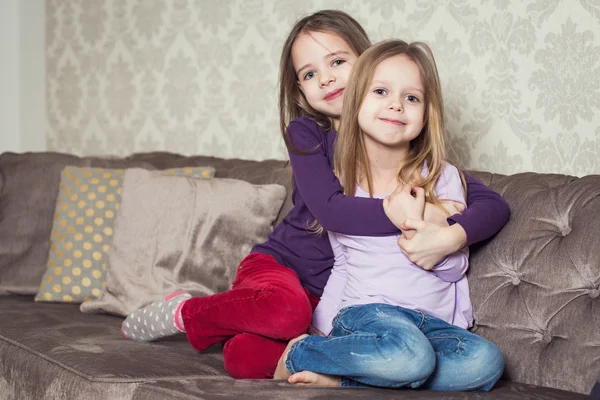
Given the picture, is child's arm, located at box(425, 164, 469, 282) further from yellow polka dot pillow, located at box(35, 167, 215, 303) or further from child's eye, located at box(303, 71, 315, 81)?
yellow polka dot pillow, located at box(35, 167, 215, 303)

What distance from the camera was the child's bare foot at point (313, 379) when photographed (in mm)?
1823

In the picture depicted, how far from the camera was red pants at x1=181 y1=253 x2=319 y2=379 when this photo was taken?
2.08m

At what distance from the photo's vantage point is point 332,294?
2.22 m

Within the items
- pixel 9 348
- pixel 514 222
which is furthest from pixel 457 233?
pixel 9 348

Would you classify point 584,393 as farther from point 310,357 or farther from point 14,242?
point 14,242

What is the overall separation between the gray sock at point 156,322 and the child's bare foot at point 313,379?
516 millimetres

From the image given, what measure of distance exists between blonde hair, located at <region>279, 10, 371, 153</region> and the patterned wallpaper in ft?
1.61

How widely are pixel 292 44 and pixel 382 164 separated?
51 centimetres

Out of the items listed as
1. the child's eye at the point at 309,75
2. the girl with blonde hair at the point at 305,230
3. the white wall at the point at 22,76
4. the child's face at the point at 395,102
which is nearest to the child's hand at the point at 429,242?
the girl with blonde hair at the point at 305,230

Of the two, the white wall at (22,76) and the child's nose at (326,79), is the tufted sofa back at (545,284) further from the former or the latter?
the white wall at (22,76)

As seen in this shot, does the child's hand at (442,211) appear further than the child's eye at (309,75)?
No

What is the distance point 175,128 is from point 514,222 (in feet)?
7.25

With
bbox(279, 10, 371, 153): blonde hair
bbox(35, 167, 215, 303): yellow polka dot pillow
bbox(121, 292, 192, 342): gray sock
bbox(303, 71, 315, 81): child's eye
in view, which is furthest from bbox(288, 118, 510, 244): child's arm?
bbox(35, 167, 215, 303): yellow polka dot pillow

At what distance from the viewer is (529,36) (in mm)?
2580
